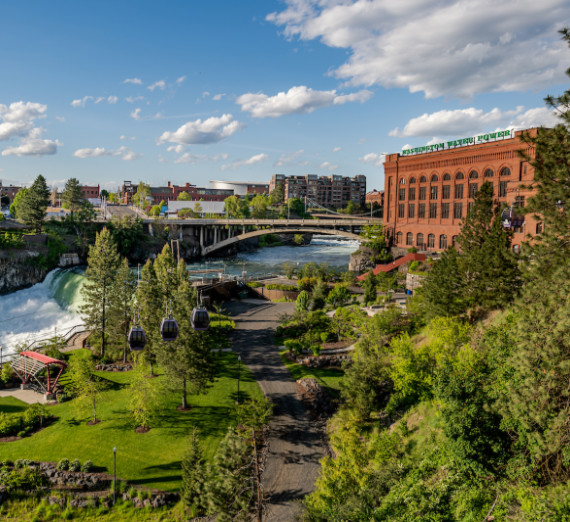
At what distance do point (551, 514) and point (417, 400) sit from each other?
1508cm

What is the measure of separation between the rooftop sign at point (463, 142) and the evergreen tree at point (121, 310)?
61.8m

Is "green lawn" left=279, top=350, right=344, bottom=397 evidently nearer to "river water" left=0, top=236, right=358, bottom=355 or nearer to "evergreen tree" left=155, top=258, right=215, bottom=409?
"evergreen tree" left=155, top=258, right=215, bottom=409

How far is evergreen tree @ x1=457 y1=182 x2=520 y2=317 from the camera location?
3056 centimetres

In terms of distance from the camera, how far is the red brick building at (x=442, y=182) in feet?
232

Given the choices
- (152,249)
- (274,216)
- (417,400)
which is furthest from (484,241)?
(274,216)

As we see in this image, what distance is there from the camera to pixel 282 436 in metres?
28.9

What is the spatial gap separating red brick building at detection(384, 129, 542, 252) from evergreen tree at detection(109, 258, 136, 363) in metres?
52.5

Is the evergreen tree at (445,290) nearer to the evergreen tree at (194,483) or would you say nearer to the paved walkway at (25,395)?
the evergreen tree at (194,483)

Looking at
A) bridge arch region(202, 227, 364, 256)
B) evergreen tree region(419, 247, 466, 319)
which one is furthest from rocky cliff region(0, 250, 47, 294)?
evergreen tree region(419, 247, 466, 319)

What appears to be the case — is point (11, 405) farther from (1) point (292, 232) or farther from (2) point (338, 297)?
(1) point (292, 232)

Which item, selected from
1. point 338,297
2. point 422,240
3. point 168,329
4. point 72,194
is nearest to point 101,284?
point 168,329

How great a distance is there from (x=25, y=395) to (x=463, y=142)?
245 feet

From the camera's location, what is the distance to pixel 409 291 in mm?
55281

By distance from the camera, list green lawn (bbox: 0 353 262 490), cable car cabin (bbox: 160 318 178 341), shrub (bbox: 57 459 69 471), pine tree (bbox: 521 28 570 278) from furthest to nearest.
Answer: green lawn (bbox: 0 353 262 490) → shrub (bbox: 57 459 69 471) → cable car cabin (bbox: 160 318 178 341) → pine tree (bbox: 521 28 570 278)
